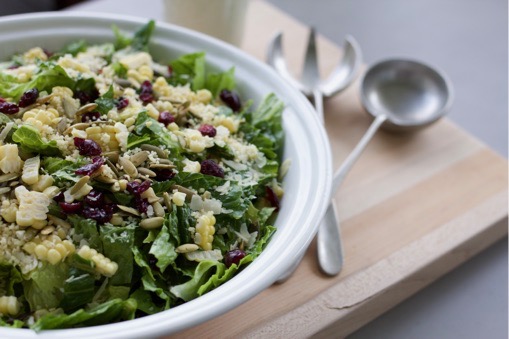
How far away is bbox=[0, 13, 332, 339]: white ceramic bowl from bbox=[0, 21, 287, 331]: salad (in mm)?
77

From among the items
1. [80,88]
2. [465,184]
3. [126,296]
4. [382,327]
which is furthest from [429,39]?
[126,296]

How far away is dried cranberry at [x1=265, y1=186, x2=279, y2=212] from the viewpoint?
2.10 m

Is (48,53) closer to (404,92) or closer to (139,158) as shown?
(139,158)

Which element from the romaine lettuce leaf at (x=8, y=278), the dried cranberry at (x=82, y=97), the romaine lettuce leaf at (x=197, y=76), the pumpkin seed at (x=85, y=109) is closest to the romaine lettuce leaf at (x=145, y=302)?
the romaine lettuce leaf at (x=8, y=278)

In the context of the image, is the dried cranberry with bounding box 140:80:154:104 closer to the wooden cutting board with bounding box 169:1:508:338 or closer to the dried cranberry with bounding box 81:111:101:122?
the dried cranberry with bounding box 81:111:101:122

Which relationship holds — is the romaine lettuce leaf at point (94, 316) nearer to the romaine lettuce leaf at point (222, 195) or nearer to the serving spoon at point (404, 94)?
the romaine lettuce leaf at point (222, 195)

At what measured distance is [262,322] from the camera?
2.05 m

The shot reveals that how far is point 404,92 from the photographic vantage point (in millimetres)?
3117

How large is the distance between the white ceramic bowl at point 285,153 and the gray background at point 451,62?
0.70m

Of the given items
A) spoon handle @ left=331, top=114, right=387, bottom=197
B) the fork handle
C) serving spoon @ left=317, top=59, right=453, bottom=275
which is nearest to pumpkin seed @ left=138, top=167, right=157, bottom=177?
spoon handle @ left=331, top=114, right=387, bottom=197

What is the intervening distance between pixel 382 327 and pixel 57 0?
147 inches

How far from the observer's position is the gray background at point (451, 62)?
7.78 feet

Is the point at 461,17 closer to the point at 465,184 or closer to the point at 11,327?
the point at 465,184

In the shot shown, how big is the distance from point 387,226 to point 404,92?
3.10 feet
